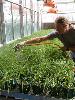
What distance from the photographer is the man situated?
565 cm

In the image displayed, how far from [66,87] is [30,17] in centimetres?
1964

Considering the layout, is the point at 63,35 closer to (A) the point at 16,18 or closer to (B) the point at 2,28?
(B) the point at 2,28

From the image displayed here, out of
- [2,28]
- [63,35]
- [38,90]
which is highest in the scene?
[63,35]

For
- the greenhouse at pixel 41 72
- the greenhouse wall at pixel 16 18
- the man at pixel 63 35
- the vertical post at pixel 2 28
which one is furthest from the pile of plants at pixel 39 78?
the greenhouse wall at pixel 16 18

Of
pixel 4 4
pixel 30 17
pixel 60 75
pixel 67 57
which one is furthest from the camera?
pixel 30 17

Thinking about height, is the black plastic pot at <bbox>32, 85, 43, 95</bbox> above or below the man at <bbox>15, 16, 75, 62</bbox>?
below

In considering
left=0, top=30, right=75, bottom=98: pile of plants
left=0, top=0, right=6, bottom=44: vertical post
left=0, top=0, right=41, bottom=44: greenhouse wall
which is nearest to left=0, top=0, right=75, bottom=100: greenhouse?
left=0, top=30, right=75, bottom=98: pile of plants

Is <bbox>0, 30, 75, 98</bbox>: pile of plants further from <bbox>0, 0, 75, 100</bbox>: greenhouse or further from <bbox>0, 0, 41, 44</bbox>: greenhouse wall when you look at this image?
<bbox>0, 0, 41, 44</bbox>: greenhouse wall

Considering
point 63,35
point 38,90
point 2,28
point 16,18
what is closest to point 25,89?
point 38,90

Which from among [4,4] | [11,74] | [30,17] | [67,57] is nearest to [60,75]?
[11,74]

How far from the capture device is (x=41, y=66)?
19.2 ft

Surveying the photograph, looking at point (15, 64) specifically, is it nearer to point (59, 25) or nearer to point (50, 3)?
point (59, 25)

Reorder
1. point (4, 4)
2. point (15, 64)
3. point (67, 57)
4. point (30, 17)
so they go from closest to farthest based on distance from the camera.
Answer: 1. point (15, 64)
2. point (67, 57)
3. point (4, 4)
4. point (30, 17)

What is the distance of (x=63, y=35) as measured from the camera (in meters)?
6.21
